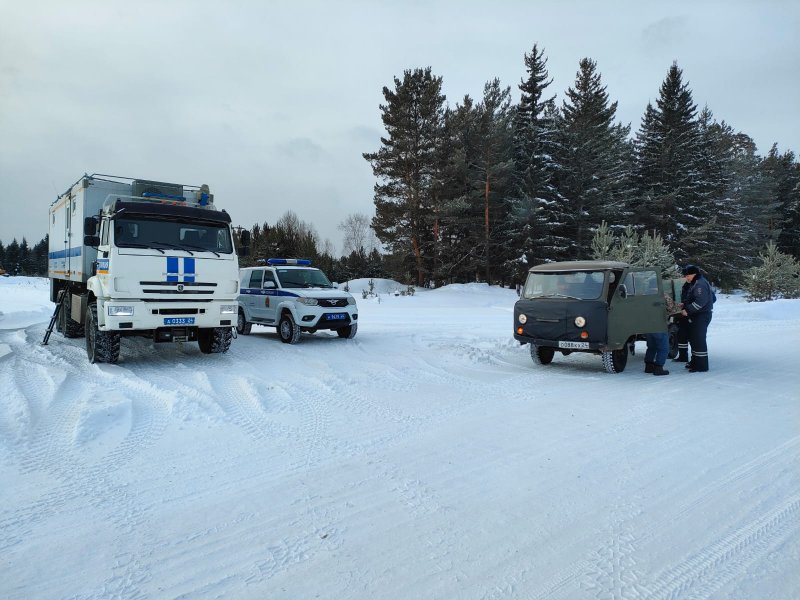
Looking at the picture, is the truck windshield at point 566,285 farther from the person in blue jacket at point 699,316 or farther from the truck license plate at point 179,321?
the truck license plate at point 179,321

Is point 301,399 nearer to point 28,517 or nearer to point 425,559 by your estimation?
point 28,517

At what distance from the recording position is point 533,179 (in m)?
34.6

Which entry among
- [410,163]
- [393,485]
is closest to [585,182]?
[410,163]

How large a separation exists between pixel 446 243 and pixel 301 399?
29.3m

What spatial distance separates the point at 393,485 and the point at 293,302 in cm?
847

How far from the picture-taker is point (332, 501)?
386 cm

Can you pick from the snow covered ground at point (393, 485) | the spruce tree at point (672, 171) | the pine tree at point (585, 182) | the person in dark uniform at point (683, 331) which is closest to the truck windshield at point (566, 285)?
the snow covered ground at point (393, 485)

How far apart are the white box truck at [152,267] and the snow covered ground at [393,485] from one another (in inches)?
34.4

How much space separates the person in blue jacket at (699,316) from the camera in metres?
9.30

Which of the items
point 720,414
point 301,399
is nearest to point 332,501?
point 301,399

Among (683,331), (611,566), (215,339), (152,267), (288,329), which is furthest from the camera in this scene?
(288,329)

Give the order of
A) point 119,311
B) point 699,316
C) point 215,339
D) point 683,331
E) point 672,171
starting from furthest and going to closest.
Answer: point 672,171 → point 215,339 → point 683,331 → point 699,316 → point 119,311

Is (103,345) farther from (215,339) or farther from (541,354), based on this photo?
(541,354)

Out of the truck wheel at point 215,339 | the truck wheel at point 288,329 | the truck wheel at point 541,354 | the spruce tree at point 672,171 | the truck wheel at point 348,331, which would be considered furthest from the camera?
the spruce tree at point 672,171
